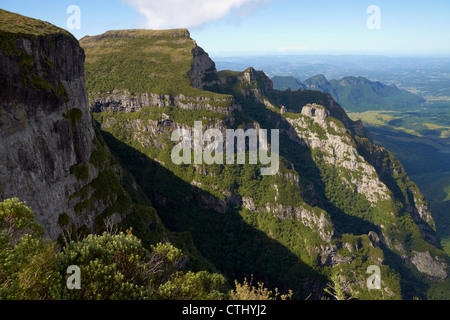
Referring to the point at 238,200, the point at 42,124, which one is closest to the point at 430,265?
the point at 238,200

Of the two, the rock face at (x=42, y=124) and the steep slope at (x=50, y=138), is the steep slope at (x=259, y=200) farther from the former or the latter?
the rock face at (x=42, y=124)

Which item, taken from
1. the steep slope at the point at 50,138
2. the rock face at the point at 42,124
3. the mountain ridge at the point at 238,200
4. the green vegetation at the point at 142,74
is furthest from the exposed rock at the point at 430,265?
the rock face at the point at 42,124

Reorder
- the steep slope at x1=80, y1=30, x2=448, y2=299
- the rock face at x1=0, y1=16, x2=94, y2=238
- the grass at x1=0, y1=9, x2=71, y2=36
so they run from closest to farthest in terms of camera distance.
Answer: the rock face at x1=0, y1=16, x2=94, y2=238, the grass at x1=0, y1=9, x2=71, y2=36, the steep slope at x1=80, y1=30, x2=448, y2=299

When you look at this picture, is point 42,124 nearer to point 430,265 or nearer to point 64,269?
point 64,269

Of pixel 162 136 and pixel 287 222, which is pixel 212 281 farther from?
pixel 162 136

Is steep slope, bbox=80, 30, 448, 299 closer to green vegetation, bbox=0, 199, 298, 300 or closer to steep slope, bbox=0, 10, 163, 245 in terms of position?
steep slope, bbox=0, 10, 163, 245

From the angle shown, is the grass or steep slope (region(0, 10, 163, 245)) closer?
steep slope (region(0, 10, 163, 245))

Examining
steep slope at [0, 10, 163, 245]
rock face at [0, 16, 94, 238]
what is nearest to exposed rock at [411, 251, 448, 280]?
steep slope at [0, 10, 163, 245]
